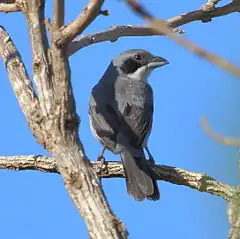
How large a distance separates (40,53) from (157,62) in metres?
4.60

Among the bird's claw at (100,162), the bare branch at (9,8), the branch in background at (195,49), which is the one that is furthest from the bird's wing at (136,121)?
the branch in background at (195,49)

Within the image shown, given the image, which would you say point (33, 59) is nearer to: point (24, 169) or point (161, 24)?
point (161, 24)

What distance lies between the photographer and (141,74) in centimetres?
660

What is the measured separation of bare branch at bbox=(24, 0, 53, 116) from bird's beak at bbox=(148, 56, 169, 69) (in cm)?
454

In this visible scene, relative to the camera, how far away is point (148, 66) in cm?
668

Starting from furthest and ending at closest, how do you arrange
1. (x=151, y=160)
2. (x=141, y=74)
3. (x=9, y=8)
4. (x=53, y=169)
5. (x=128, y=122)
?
1. (x=141, y=74)
2. (x=128, y=122)
3. (x=151, y=160)
4. (x=53, y=169)
5. (x=9, y=8)

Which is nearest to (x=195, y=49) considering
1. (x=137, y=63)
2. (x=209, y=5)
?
(x=209, y=5)

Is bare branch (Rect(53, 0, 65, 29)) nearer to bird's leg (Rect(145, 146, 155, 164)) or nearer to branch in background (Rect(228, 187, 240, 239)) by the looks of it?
branch in background (Rect(228, 187, 240, 239))

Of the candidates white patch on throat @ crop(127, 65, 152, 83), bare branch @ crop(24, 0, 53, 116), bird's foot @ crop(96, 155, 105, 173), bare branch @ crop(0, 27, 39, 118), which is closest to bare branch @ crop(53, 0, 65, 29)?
bare branch @ crop(24, 0, 53, 116)

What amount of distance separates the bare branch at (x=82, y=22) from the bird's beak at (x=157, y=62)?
4.69m

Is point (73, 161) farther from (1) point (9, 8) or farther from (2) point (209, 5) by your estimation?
(2) point (209, 5)

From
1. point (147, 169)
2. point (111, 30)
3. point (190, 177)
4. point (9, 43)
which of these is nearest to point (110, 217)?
point (9, 43)

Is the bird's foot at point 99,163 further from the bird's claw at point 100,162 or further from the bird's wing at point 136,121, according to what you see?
the bird's wing at point 136,121

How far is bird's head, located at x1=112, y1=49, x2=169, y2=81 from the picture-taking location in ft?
21.7
